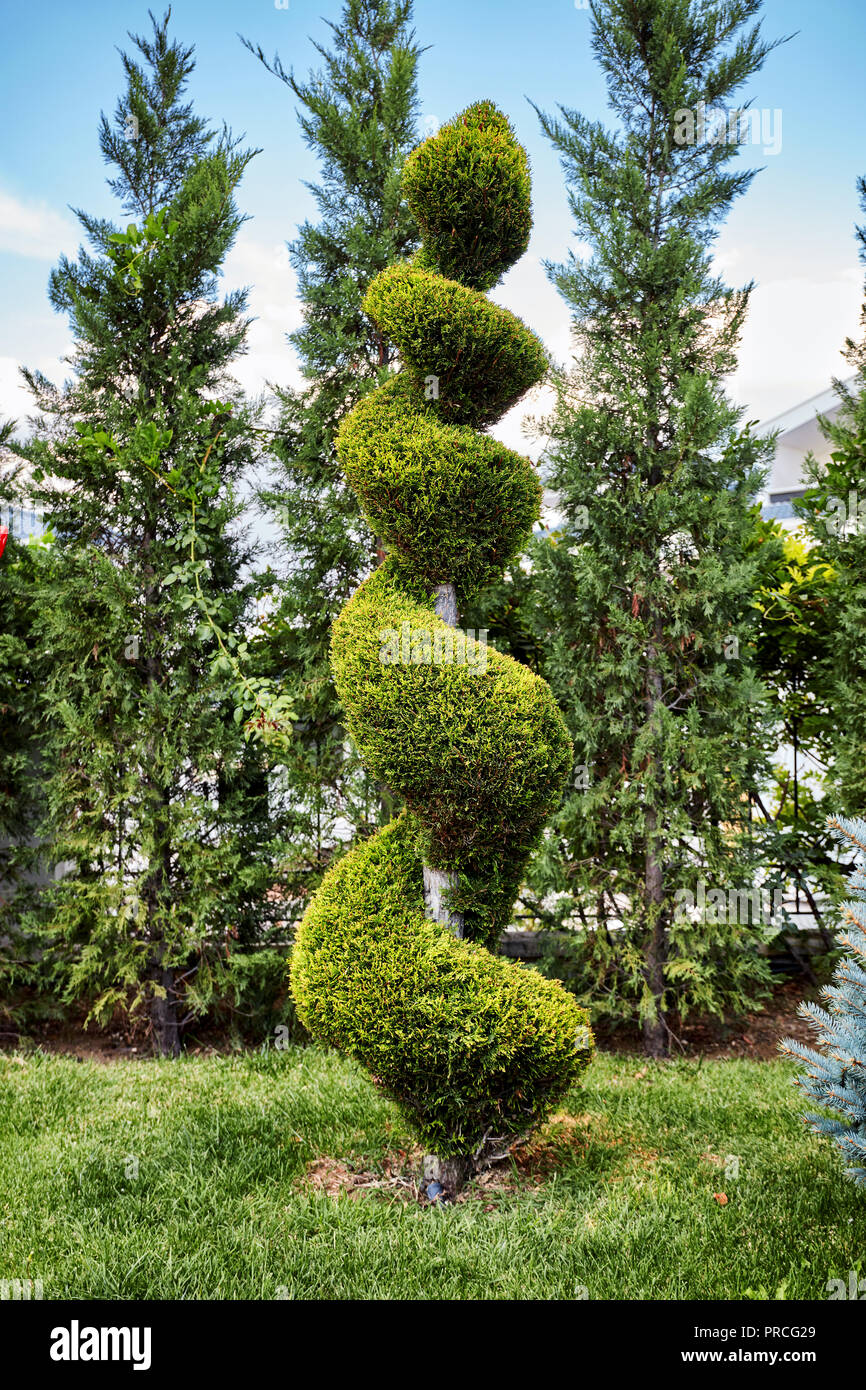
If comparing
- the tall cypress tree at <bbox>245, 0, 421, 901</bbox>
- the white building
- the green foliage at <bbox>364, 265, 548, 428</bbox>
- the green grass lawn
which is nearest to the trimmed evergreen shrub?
the green grass lawn

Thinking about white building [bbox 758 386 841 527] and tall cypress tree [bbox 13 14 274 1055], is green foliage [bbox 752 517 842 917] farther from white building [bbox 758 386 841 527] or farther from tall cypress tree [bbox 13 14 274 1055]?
white building [bbox 758 386 841 527]

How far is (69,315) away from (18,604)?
2.02 m

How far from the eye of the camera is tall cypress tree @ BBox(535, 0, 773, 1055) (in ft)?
18.0

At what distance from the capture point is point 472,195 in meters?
3.74

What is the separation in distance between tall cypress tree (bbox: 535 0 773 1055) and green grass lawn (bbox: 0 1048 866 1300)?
3.95 ft

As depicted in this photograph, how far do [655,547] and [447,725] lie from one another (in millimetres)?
2944

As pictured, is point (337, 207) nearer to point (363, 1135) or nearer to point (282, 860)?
point (282, 860)

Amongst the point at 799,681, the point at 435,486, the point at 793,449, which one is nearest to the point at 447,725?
the point at 435,486

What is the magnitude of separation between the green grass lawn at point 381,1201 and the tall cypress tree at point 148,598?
3.85 feet

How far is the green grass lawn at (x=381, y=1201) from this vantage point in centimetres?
280

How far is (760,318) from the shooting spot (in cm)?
544

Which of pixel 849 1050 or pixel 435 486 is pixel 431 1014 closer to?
pixel 849 1050

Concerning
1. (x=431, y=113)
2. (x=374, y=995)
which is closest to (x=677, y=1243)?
(x=374, y=995)
